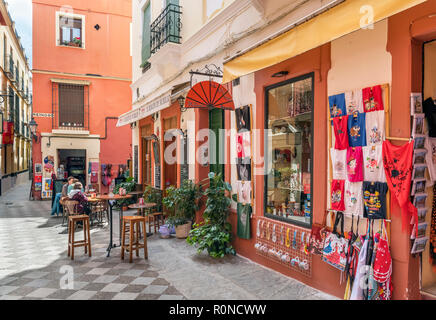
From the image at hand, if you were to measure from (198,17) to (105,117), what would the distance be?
35.6ft

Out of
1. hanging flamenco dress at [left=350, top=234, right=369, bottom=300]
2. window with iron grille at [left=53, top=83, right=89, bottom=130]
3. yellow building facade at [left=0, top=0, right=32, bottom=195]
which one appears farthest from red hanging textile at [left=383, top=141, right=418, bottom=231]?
yellow building facade at [left=0, top=0, right=32, bottom=195]

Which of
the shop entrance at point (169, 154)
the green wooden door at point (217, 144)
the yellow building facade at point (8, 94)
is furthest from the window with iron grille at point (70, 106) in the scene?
the green wooden door at point (217, 144)

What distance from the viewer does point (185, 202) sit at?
735 cm

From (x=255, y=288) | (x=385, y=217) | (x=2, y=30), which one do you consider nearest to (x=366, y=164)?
(x=385, y=217)

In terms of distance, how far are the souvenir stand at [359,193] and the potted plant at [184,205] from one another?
3.72 m

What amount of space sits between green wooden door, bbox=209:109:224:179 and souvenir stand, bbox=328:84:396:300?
327cm

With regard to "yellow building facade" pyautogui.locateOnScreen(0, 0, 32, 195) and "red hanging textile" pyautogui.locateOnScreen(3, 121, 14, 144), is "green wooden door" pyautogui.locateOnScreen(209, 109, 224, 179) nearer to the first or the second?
"yellow building facade" pyautogui.locateOnScreen(0, 0, 32, 195)

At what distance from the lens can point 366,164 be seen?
3758mm

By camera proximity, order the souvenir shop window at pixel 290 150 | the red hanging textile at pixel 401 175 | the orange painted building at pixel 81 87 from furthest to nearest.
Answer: the orange painted building at pixel 81 87 < the souvenir shop window at pixel 290 150 < the red hanging textile at pixel 401 175

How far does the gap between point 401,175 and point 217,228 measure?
350cm

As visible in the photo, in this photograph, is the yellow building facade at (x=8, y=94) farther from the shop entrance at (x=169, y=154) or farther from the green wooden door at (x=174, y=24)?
the green wooden door at (x=174, y=24)

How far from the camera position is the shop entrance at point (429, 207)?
3.44 meters

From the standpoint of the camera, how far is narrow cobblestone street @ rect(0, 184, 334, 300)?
4434 millimetres
